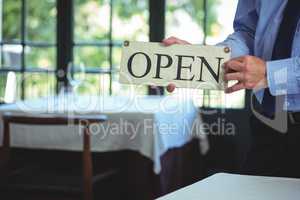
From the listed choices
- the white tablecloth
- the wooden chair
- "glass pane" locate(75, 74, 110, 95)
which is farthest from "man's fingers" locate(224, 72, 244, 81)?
"glass pane" locate(75, 74, 110, 95)

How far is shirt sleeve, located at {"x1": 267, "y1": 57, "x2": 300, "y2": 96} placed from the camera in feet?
3.47

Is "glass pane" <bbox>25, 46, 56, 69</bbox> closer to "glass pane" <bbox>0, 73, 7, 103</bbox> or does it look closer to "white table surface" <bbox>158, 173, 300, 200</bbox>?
"glass pane" <bbox>0, 73, 7, 103</bbox>

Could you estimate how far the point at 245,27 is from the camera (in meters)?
1.31

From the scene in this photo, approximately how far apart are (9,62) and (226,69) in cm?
308

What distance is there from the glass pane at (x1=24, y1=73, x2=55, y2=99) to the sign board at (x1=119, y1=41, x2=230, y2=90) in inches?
109

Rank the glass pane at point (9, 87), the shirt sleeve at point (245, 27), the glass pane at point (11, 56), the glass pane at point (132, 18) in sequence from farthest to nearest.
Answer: the glass pane at point (11, 56) < the glass pane at point (132, 18) < the glass pane at point (9, 87) < the shirt sleeve at point (245, 27)

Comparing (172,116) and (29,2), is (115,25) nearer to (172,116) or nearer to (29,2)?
(29,2)

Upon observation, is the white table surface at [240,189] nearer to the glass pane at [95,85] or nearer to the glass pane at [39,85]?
the glass pane at [95,85]

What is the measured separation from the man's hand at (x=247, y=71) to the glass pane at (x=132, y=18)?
8.56ft

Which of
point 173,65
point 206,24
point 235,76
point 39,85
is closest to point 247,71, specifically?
point 235,76

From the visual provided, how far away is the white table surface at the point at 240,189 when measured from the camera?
2.99 ft

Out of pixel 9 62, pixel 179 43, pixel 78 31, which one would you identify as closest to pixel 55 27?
pixel 78 31

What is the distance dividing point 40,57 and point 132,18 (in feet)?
2.41

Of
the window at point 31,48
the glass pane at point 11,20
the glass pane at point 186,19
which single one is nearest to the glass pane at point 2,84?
the window at point 31,48
